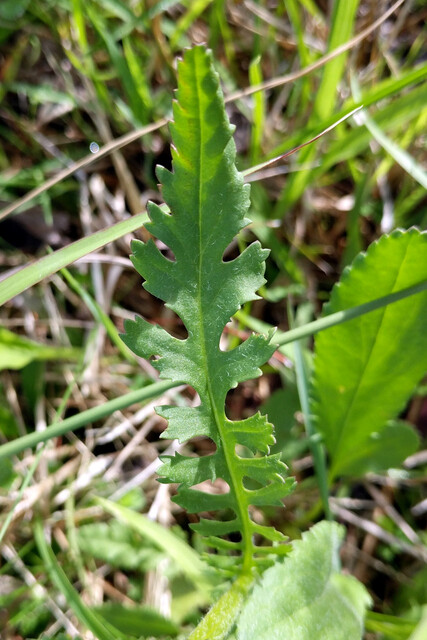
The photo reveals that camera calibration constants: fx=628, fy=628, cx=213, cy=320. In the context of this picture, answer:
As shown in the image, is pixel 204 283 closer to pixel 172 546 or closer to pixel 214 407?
pixel 214 407

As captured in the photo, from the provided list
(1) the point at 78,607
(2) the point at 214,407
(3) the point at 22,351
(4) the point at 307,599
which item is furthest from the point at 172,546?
(3) the point at 22,351

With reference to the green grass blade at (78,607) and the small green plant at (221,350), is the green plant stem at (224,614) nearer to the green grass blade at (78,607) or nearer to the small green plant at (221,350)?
the small green plant at (221,350)

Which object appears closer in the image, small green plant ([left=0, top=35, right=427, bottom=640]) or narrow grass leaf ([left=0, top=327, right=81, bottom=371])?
small green plant ([left=0, top=35, right=427, bottom=640])

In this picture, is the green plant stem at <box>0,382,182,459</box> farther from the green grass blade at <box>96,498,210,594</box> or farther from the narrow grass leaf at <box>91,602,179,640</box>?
the narrow grass leaf at <box>91,602,179,640</box>

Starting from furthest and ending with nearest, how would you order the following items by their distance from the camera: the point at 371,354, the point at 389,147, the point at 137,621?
the point at 389,147 → the point at 137,621 → the point at 371,354

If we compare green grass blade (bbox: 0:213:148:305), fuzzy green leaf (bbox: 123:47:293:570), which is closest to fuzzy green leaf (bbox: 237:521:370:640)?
fuzzy green leaf (bbox: 123:47:293:570)

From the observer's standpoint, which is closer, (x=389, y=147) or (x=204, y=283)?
(x=204, y=283)
